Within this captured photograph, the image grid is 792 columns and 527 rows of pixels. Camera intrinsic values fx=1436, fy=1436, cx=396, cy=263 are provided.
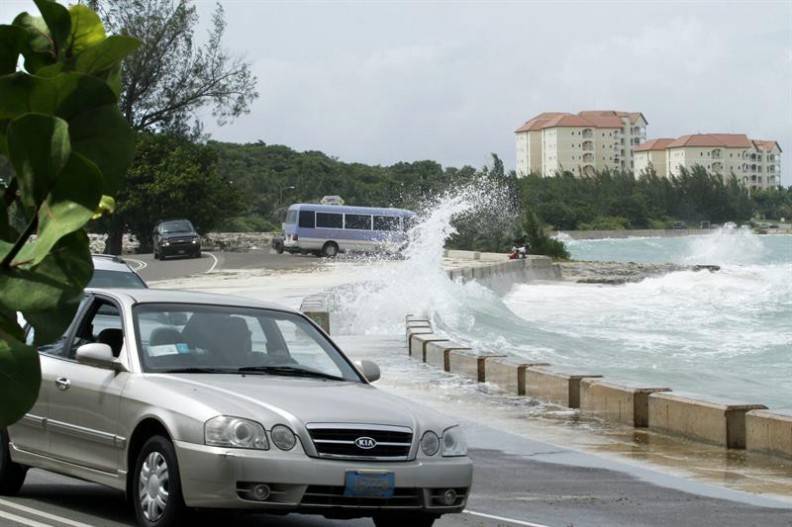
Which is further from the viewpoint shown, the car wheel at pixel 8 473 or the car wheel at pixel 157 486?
the car wheel at pixel 8 473

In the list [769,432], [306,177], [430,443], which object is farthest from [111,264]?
[306,177]

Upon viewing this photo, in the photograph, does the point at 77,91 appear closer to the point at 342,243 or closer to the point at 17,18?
the point at 17,18

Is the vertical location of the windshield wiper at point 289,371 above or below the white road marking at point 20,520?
above

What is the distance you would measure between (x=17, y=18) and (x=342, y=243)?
6361 cm

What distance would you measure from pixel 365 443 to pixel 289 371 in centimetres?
118

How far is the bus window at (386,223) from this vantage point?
6488 cm

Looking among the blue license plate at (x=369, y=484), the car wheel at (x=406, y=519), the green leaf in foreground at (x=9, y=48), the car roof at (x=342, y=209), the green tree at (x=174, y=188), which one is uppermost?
the green tree at (x=174, y=188)

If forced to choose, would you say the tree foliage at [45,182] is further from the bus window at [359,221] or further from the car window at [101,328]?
the bus window at [359,221]

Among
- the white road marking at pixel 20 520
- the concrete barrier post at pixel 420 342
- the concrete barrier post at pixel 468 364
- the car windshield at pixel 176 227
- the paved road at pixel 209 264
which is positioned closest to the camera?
the white road marking at pixel 20 520

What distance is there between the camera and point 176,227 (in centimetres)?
5928

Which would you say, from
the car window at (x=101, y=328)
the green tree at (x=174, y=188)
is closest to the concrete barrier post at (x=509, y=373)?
the car window at (x=101, y=328)

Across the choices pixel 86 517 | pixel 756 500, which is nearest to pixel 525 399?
pixel 756 500

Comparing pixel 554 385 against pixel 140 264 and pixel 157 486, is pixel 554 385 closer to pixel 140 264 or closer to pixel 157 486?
pixel 157 486

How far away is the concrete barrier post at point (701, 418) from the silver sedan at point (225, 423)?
5.22 m
